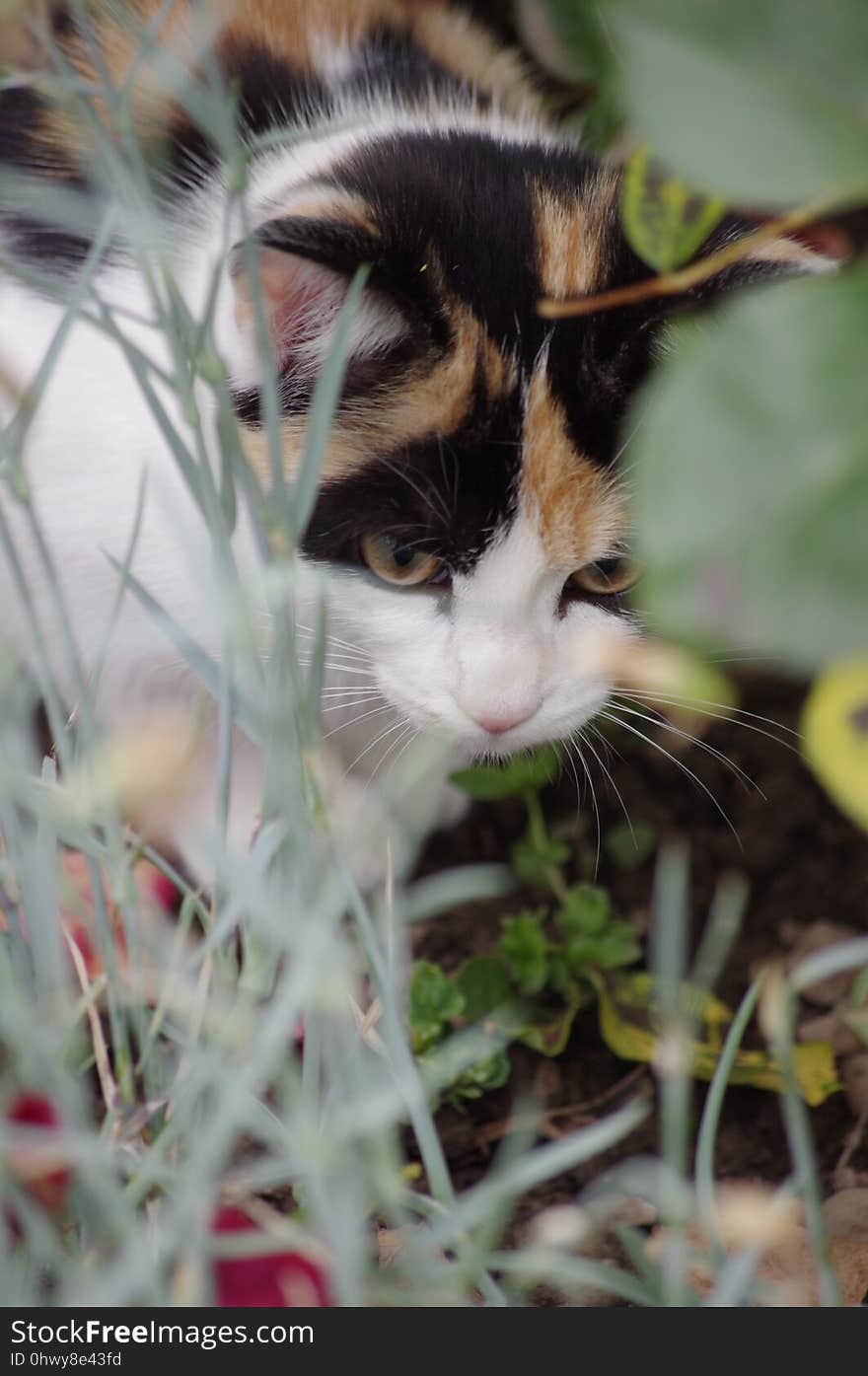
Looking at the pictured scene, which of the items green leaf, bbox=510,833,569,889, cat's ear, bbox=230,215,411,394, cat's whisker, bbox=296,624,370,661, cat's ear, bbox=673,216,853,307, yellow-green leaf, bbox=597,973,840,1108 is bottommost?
yellow-green leaf, bbox=597,973,840,1108

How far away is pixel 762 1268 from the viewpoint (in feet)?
2.98

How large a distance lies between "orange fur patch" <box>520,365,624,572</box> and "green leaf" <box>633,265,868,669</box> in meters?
0.54

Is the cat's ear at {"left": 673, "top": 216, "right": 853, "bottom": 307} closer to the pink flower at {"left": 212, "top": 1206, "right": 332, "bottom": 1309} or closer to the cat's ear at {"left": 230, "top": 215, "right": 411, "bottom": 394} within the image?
the cat's ear at {"left": 230, "top": 215, "right": 411, "bottom": 394}

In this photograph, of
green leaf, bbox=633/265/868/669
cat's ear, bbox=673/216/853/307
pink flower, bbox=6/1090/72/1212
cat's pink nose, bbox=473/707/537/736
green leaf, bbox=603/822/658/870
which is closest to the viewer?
green leaf, bbox=633/265/868/669

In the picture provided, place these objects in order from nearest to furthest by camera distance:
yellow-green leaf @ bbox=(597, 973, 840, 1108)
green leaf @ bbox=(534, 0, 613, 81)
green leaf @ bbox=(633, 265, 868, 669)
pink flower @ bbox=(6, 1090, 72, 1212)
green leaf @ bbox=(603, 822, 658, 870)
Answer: green leaf @ bbox=(633, 265, 868, 669), pink flower @ bbox=(6, 1090, 72, 1212), green leaf @ bbox=(534, 0, 613, 81), yellow-green leaf @ bbox=(597, 973, 840, 1108), green leaf @ bbox=(603, 822, 658, 870)

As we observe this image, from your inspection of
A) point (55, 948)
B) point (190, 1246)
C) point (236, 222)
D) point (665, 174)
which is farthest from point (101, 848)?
point (236, 222)

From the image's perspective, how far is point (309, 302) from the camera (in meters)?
0.85

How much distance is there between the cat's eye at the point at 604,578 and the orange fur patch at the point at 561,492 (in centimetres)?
2

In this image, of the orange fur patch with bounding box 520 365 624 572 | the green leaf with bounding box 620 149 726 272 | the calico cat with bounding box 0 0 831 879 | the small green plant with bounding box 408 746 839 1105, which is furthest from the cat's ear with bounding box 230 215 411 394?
the small green plant with bounding box 408 746 839 1105

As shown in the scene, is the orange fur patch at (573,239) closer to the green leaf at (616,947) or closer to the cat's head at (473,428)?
the cat's head at (473,428)

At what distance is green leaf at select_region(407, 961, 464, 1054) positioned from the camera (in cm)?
104

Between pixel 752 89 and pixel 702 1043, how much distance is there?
0.88 metres

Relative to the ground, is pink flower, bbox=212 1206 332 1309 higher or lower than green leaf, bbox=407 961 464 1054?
higher
